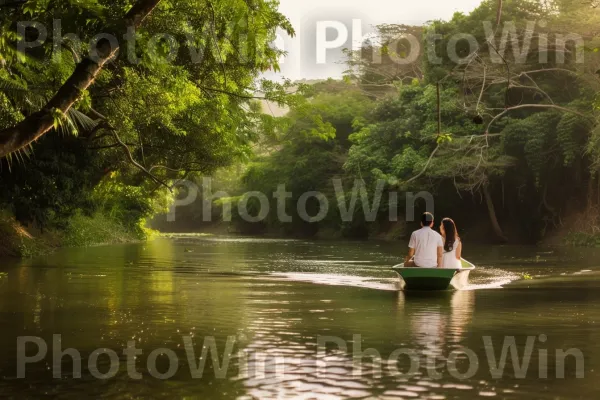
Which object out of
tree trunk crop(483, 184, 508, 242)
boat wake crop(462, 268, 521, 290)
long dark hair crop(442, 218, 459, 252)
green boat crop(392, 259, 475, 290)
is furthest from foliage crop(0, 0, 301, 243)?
tree trunk crop(483, 184, 508, 242)

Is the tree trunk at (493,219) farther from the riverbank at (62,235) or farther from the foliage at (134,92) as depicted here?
the riverbank at (62,235)

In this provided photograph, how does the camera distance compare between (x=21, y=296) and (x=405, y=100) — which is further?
(x=405, y=100)

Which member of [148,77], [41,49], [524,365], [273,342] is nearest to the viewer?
[524,365]

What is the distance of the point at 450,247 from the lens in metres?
19.8

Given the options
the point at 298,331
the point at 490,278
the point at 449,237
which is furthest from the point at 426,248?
the point at 298,331

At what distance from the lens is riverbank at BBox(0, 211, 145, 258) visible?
3059 cm

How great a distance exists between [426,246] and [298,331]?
6.92 metres

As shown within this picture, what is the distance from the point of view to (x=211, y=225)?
4267 inches

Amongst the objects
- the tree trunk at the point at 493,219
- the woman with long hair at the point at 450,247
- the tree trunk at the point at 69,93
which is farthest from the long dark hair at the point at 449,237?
the tree trunk at the point at 493,219

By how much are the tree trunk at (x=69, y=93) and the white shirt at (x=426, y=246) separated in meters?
8.45

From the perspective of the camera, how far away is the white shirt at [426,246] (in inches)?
715

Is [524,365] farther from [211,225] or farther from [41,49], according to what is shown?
[211,225]

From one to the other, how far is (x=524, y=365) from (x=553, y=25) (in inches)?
1400

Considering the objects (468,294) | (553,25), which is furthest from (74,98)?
(553,25)
